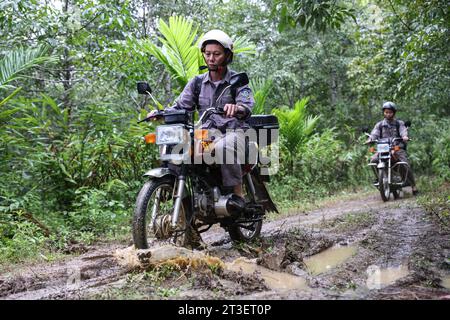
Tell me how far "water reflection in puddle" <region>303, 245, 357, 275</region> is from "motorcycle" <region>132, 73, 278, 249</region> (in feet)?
2.63

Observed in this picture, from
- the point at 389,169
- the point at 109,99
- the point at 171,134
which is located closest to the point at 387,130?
the point at 389,169

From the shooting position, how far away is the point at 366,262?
4.07 metres

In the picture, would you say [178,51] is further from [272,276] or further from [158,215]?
[272,276]

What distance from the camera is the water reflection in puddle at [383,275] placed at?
337cm

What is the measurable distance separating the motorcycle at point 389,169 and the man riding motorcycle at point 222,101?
219 inches

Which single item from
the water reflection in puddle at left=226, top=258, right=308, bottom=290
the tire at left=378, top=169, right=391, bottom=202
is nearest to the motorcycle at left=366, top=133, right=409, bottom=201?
the tire at left=378, top=169, right=391, bottom=202

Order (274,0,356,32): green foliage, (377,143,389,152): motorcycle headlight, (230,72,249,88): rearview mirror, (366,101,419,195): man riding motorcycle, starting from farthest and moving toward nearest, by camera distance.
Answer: (366,101,419,195): man riding motorcycle < (377,143,389,152): motorcycle headlight < (274,0,356,32): green foliage < (230,72,249,88): rearview mirror

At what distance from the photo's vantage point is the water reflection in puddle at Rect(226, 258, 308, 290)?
3328 mm

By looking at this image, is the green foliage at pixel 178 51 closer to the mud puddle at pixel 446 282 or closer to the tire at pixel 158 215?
the tire at pixel 158 215

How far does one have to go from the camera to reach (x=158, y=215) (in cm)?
423

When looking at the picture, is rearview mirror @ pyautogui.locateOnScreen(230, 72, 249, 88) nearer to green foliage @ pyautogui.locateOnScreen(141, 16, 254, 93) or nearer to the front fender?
the front fender

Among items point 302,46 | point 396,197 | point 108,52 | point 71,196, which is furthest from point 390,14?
point 71,196

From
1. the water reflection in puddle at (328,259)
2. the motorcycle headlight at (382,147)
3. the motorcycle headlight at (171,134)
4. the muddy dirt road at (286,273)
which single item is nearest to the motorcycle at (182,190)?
the motorcycle headlight at (171,134)

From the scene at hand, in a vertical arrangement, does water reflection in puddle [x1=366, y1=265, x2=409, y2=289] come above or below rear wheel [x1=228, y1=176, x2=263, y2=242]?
below
